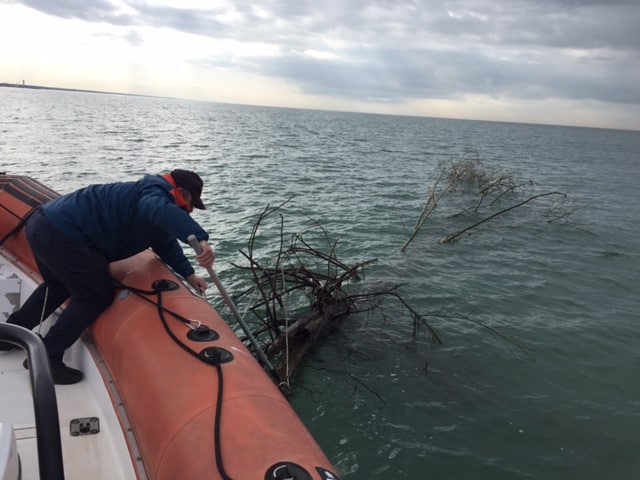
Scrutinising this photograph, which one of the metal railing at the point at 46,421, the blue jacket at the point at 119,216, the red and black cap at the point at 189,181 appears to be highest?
the red and black cap at the point at 189,181

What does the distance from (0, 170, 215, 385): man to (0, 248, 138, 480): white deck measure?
161mm

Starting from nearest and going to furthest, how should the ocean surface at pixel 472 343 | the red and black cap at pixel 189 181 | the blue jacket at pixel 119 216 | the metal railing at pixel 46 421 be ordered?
the metal railing at pixel 46 421, the blue jacket at pixel 119 216, the red and black cap at pixel 189 181, the ocean surface at pixel 472 343

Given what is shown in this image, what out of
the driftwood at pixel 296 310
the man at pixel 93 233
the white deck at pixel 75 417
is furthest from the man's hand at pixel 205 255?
the driftwood at pixel 296 310

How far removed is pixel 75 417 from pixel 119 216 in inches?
55.7

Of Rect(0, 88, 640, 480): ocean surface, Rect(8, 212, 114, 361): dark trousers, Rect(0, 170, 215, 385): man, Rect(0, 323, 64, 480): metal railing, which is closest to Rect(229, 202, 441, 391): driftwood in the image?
Rect(0, 88, 640, 480): ocean surface

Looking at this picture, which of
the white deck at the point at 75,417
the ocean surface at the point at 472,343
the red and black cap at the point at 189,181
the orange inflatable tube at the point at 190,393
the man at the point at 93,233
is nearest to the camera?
the orange inflatable tube at the point at 190,393

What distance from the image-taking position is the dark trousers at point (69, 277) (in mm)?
3166

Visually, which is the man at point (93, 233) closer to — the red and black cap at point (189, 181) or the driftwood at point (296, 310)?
the red and black cap at point (189, 181)

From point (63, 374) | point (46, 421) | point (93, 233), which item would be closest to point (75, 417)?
point (63, 374)

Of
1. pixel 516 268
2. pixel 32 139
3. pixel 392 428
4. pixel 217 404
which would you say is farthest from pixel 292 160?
pixel 217 404

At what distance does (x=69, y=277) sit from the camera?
3193 millimetres

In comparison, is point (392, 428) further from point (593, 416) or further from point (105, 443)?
point (105, 443)

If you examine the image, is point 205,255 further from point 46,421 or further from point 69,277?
point 46,421

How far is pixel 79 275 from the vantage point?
320cm
